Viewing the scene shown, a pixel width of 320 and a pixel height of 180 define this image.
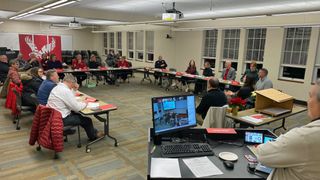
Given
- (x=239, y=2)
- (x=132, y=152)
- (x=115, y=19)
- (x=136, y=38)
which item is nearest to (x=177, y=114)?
(x=132, y=152)

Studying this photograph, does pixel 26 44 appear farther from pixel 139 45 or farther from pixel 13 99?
pixel 13 99

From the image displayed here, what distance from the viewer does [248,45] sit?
27.9ft

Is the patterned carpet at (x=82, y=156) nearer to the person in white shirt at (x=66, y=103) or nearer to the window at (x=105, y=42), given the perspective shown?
the person in white shirt at (x=66, y=103)

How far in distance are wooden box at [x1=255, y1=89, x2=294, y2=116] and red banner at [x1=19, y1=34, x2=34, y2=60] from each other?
10140mm

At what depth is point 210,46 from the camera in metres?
9.79

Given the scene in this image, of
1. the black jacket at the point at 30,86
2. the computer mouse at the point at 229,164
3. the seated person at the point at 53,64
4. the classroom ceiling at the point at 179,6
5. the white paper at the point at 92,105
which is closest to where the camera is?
the computer mouse at the point at 229,164

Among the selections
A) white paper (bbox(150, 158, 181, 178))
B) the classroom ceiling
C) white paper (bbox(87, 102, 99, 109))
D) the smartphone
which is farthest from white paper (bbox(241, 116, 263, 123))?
the classroom ceiling

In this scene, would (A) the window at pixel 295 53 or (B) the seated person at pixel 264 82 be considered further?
(A) the window at pixel 295 53

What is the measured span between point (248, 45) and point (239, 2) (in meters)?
2.64

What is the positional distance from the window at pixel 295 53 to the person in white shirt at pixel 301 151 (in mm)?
6755

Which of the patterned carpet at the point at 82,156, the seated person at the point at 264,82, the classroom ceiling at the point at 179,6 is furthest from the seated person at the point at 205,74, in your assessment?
the patterned carpet at the point at 82,156

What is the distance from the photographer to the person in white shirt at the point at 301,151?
1.25m

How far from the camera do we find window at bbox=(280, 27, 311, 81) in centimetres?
707

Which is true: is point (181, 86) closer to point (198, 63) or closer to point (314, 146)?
point (198, 63)
